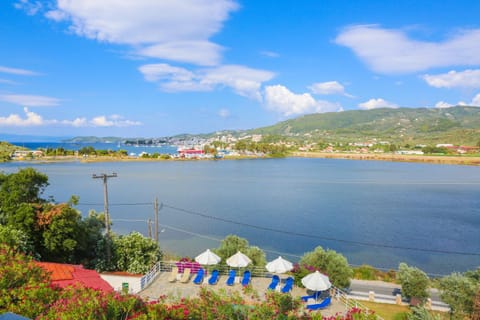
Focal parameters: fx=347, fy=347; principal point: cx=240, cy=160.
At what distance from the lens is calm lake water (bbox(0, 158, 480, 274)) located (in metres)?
25.7

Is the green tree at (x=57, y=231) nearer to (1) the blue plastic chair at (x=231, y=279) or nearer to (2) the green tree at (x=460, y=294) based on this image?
(1) the blue plastic chair at (x=231, y=279)

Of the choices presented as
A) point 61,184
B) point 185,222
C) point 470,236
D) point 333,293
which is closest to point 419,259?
point 470,236

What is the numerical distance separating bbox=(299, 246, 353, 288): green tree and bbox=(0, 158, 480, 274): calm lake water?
318 inches

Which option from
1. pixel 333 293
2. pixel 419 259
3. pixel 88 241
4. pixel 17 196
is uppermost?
pixel 17 196

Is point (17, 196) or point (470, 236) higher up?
point (17, 196)

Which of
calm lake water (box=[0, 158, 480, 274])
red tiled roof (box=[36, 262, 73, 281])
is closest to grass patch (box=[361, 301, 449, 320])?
calm lake water (box=[0, 158, 480, 274])

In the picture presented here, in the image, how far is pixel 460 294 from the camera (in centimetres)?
1177

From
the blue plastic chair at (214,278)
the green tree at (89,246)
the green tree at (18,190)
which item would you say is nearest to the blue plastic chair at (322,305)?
the blue plastic chair at (214,278)

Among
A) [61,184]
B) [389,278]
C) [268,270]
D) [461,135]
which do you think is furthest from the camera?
[461,135]

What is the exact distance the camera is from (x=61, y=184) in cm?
5588

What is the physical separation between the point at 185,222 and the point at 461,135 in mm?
161544

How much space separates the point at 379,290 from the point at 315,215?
19052 mm

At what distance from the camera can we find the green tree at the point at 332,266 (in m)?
15.2

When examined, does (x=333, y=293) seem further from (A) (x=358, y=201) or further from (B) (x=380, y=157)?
(B) (x=380, y=157)
